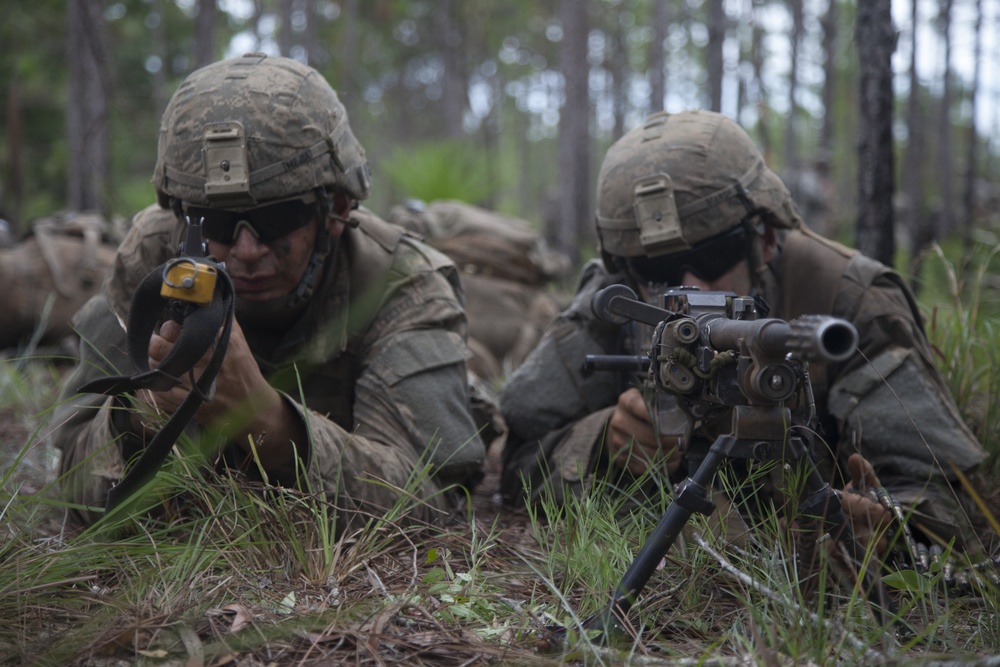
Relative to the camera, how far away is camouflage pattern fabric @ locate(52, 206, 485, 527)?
9.25 feet

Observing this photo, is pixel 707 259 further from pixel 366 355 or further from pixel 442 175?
pixel 442 175

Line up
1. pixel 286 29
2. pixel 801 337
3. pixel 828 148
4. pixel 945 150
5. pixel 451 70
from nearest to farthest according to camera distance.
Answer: pixel 801 337 < pixel 286 29 < pixel 945 150 < pixel 828 148 < pixel 451 70

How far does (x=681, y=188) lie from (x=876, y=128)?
1536 millimetres

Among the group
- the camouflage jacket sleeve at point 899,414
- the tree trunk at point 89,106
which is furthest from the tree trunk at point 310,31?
the camouflage jacket sleeve at point 899,414

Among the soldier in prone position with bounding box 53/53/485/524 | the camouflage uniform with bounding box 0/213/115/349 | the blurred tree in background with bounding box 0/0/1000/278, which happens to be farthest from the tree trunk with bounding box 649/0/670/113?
the soldier in prone position with bounding box 53/53/485/524

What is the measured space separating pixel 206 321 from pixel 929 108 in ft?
103

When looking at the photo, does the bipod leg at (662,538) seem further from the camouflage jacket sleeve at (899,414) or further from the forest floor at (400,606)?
the camouflage jacket sleeve at (899,414)

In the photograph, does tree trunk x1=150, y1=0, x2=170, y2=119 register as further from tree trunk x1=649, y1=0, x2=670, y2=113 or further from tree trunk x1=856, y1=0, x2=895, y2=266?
tree trunk x1=856, y1=0, x2=895, y2=266

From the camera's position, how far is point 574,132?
1096 cm

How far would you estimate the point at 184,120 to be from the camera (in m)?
2.68

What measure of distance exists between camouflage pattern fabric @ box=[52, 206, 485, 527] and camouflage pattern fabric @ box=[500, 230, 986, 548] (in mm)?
275

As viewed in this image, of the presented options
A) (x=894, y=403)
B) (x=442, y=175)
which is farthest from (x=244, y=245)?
(x=442, y=175)

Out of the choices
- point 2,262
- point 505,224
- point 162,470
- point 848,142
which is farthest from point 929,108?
point 162,470

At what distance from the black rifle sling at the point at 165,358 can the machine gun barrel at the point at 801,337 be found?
1.10m
